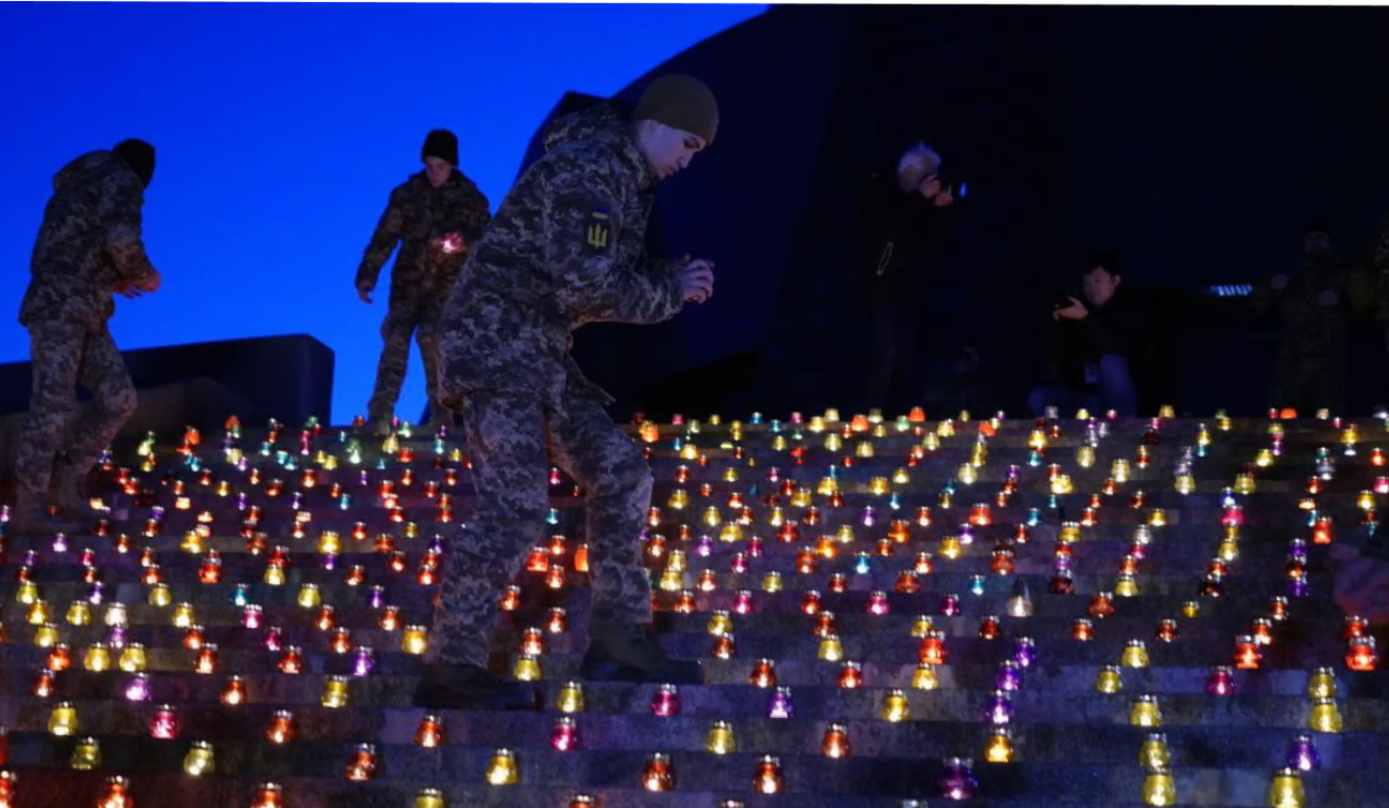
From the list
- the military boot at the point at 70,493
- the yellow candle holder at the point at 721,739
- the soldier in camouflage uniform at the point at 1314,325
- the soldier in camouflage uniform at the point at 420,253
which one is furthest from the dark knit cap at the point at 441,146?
the yellow candle holder at the point at 721,739

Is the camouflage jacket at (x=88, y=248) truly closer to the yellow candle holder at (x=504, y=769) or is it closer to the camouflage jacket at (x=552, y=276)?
the camouflage jacket at (x=552, y=276)

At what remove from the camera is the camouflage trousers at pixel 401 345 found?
1009cm

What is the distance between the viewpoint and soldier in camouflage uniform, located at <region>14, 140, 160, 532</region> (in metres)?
7.79

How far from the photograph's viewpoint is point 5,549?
24.7 ft

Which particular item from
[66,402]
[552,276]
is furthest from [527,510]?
[66,402]

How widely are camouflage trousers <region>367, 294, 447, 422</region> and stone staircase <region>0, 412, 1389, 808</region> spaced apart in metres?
1.10

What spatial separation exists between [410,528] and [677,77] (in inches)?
98.0

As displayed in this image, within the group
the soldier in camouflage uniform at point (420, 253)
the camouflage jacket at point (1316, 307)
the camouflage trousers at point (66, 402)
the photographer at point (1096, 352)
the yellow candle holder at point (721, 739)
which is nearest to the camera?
the yellow candle holder at point (721, 739)

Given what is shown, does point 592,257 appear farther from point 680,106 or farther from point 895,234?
point 895,234

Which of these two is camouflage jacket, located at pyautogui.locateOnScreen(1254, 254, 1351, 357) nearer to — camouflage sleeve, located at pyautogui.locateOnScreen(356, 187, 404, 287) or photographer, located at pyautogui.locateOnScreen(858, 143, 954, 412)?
photographer, located at pyautogui.locateOnScreen(858, 143, 954, 412)

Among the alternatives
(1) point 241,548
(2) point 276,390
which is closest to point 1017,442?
(1) point 241,548

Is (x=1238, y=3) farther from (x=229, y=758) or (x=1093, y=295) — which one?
(x=229, y=758)

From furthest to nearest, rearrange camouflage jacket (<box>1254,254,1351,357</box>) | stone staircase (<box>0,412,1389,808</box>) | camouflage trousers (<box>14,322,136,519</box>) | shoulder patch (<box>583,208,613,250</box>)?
1. camouflage jacket (<box>1254,254,1351,357</box>)
2. camouflage trousers (<box>14,322,136,519</box>)
3. shoulder patch (<box>583,208,613,250</box>)
4. stone staircase (<box>0,412,1389,808</box>)

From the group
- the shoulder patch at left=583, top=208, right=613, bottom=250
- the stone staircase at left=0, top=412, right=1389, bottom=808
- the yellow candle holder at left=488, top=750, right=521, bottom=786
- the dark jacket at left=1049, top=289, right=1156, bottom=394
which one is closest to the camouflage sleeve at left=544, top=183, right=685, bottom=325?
the shoulder patch at left=583, top=208, right=613, bottom=250
